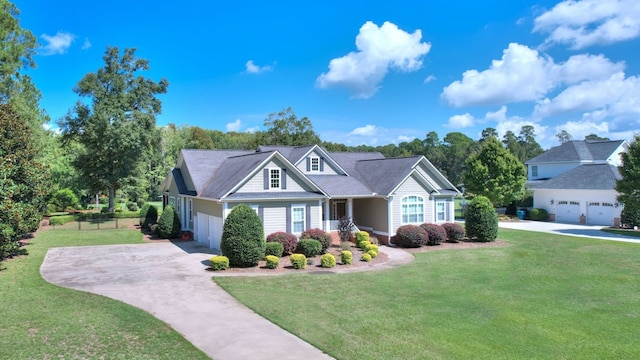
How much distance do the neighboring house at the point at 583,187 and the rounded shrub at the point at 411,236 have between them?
1914 cm

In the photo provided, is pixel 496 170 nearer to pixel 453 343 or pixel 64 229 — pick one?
pixel 453 343

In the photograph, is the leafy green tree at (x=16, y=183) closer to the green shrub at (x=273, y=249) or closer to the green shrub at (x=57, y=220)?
the green shrub at (x=273, y=249)

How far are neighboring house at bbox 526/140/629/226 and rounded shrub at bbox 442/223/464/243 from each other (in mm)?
16087

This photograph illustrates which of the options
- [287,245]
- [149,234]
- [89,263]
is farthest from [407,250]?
[149,234]

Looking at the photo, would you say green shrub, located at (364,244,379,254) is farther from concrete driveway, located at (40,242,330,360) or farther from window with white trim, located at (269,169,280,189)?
concrete driveway, located at (40,242,330,360)

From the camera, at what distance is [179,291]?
16.0m

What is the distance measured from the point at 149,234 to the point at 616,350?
Answer: 29.9 m

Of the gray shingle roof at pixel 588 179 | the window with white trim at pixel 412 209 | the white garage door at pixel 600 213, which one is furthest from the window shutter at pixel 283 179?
the white garage door at pixel 600 213

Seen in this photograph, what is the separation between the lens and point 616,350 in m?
10.6

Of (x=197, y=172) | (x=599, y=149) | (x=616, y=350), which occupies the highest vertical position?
(x=599, y=149)

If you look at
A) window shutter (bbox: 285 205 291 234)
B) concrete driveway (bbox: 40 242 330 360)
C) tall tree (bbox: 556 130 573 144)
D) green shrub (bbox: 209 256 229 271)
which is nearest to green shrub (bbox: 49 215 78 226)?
concrete driveway (bbox: 40 242 330 360)

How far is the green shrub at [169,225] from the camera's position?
30188 mm

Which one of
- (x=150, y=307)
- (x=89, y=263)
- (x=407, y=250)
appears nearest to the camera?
(x=150, y=307)

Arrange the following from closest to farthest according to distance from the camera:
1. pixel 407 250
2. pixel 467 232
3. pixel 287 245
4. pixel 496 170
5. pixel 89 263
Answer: pixel 89 263 → pixel 287 245 → pixel 407 250 → pixel 467 232 → pixel 496 170
